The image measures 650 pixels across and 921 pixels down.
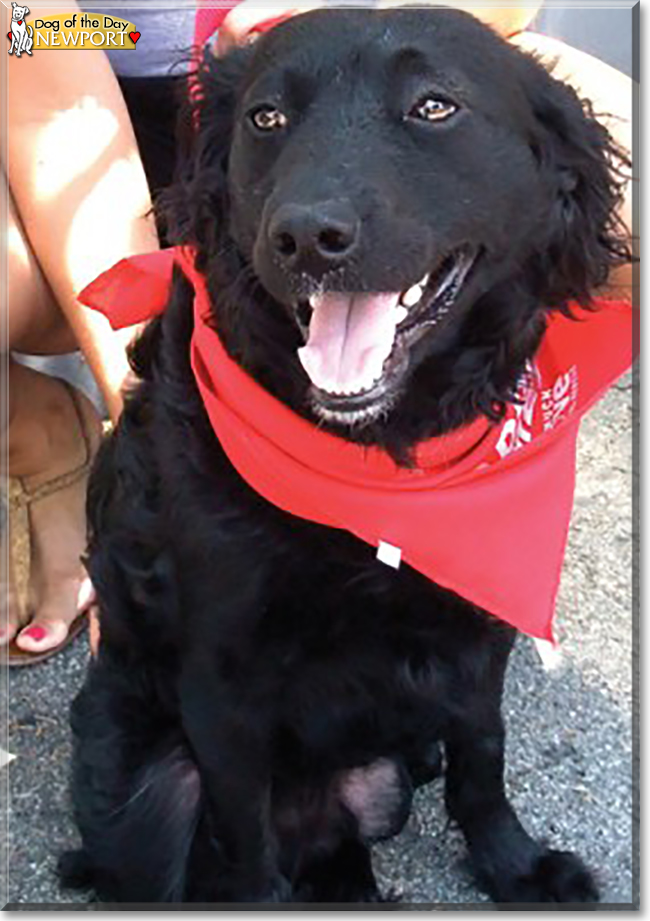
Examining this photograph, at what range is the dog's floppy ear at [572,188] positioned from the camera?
1.77m

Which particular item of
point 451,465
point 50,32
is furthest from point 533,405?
point 50,32

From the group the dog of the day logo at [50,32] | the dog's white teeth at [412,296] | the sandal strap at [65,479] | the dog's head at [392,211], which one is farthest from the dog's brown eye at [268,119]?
the sandal strap at [65,479]

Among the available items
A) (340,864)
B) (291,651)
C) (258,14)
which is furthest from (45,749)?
(258,14)

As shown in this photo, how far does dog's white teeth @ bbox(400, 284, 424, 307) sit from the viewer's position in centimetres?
164

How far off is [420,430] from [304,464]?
0.17 m

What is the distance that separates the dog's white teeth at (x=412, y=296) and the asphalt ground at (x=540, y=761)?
464mm

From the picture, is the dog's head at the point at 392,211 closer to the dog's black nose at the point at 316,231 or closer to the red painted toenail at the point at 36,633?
the dog's black nose at the point at 316,231

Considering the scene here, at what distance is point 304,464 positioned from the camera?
1854 millimetres

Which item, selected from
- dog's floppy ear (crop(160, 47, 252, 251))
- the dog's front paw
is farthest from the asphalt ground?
dog's floppy ear (crop(160, 47, 252, 251))

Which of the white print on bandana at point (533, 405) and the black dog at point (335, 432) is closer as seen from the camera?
the black dog at point (335, 432)

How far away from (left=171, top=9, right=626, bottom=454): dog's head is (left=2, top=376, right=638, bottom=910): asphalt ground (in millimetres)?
356

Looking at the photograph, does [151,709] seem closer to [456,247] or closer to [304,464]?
[304,464]

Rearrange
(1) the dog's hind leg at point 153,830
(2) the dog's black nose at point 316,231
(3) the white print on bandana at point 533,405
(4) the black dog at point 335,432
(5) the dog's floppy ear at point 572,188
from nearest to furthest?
1. (2) the dog's black nose at point 316,231
2. (4) the black dog at point 335,432
3. (5) the dog's floppy ear at point 572,188
4. (3) the white print on bandana at point 533,405
5. (1) the dog's hind leg at point 153,830

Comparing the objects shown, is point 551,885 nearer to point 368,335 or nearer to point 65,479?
point 368,335
